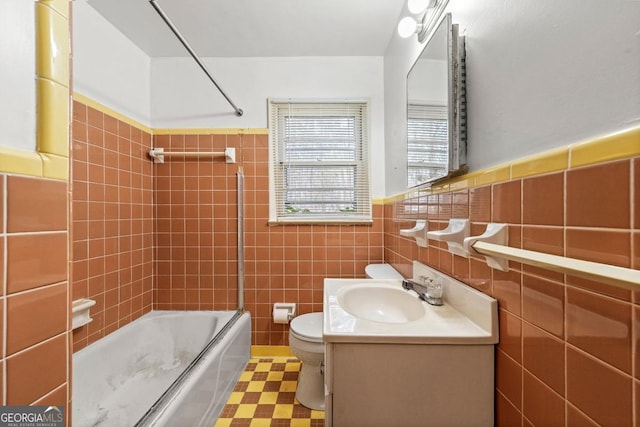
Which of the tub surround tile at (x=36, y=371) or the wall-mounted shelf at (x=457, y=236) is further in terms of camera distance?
the wall-mounted shelf at (x=457, y=236)

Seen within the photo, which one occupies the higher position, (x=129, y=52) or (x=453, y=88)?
(x=129, y=52)

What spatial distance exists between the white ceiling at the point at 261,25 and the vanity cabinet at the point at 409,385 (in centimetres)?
183

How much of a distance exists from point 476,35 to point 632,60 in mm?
552

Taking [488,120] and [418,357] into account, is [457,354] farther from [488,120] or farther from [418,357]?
[488,120]

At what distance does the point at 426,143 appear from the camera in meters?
1.18

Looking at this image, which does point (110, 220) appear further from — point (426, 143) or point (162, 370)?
point (426, 143)

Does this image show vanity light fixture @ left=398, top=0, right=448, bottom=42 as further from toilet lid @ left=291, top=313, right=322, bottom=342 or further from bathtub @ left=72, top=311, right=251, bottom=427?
bathtub @ left=72, top=311, right=251, bottom=427

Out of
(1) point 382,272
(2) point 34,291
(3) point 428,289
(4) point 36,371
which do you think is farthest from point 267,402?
(2) point 34,291

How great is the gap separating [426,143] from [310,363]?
1351 mm

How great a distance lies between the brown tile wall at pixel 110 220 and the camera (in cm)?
143

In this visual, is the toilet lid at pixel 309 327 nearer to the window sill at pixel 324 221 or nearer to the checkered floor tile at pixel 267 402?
the checkered floor tile at pixel 267 402

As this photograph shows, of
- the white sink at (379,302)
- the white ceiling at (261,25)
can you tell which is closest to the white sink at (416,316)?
the white sink at (379,302)

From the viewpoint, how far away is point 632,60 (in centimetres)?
43

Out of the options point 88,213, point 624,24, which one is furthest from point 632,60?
point 88,213
